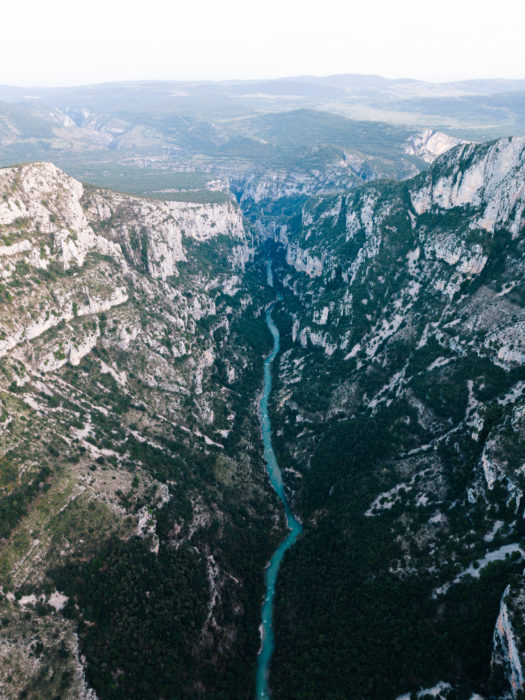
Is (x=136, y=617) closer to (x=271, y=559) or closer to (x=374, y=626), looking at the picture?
(x=271, y=559)

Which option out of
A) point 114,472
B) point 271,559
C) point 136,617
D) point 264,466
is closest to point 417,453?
point 271,559

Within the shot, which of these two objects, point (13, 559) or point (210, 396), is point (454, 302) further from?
point (13, 559)

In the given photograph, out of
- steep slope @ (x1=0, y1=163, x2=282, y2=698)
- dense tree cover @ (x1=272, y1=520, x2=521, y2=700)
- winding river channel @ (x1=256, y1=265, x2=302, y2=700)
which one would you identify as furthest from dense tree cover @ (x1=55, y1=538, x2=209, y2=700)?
dense tree cover @ (x1=272, y1=520, x2=521, y2=700)

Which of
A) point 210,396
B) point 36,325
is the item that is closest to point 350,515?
point 210,396

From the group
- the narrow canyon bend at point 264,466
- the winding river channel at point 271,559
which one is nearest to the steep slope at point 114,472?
the narrow canyon bend at point 264,466

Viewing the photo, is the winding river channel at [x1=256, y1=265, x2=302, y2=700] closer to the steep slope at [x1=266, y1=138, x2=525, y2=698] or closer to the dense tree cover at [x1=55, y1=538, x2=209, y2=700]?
the steep slope at [x1=266, y1=138, x2=525, y2=698]
